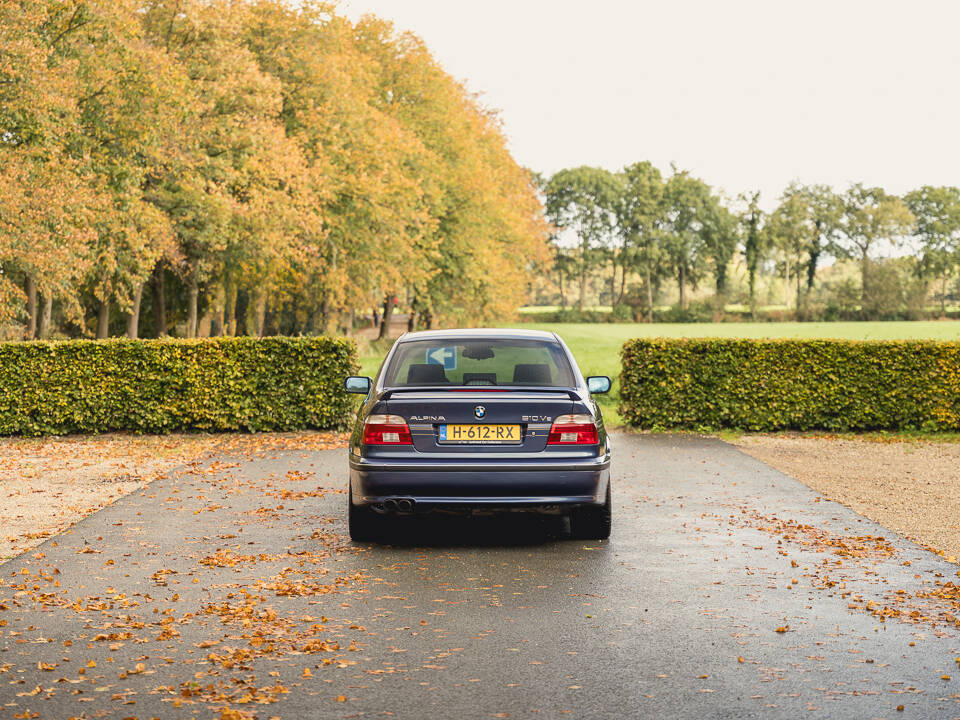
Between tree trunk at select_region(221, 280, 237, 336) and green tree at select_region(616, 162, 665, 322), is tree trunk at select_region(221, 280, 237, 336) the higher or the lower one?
the lower one

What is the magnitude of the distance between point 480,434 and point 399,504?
0.78m

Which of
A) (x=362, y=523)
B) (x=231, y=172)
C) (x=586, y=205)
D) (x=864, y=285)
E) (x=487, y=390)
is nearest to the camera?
(x=487, y=390)

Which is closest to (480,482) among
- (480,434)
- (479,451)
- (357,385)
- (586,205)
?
(479,451)

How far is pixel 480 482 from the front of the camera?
311 inches

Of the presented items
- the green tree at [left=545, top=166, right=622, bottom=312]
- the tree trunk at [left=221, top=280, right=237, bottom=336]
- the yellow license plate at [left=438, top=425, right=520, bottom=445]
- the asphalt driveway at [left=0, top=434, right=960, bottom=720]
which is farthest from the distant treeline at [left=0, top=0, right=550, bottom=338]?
the green tree at [left=545, top=166, right=622, bottom=312]

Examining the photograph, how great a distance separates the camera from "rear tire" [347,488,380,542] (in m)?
8.40

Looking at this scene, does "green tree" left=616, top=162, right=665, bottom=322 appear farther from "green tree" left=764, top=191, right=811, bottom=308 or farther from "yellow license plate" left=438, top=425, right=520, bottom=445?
"yellow license plate" left=438, top=425, right=520, bottom=445

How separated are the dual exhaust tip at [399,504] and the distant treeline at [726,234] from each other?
90.2m

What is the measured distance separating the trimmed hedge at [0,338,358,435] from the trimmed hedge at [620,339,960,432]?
196 inches

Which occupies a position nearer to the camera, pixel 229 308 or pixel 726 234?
pixel 229 308

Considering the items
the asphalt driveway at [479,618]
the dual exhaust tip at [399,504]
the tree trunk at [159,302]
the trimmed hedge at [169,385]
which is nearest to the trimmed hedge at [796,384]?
the trimmed hedge at [169,385]

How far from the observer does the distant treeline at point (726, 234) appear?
99875 millimetres

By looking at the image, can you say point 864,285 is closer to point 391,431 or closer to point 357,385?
point 357,385

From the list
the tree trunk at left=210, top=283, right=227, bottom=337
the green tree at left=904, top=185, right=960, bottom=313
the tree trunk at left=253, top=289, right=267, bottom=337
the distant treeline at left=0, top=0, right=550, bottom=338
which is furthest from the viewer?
the green tree at left=904, top=185, right=960, bottom=313
